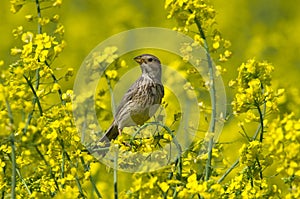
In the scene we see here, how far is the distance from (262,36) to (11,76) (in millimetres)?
5692

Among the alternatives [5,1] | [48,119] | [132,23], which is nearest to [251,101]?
[48,119]

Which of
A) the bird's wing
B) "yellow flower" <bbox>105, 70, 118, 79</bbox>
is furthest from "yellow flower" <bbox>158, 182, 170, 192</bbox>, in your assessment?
the bird's wing

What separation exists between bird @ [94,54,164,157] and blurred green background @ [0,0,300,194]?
232 cm

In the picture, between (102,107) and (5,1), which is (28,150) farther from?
(5,1)

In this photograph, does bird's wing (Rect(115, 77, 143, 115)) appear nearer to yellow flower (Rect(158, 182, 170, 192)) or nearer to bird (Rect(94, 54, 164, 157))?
bird (Rect(94, 54, 164, 157))

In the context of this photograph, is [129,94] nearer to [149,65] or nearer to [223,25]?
[149,65]

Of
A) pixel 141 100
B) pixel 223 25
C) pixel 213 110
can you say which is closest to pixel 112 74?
pixel 213 110

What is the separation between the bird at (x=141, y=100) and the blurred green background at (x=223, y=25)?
7.61 feet

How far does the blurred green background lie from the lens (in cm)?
869

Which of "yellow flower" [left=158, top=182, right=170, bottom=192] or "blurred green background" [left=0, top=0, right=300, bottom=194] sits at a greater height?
"blurred green background" [left=0, top=0, right=300, bottom=194]

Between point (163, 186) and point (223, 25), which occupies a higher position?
point (223, 25)

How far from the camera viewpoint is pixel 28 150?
366cm

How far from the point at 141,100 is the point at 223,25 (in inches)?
190

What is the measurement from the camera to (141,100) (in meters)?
5.53
